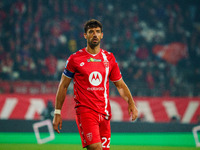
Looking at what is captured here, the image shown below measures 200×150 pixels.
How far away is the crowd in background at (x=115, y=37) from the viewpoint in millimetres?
19234

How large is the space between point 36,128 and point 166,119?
6.38 meters

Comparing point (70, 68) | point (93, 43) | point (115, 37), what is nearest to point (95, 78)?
point (70, 68)

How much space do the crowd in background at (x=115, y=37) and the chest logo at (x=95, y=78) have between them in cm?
1244

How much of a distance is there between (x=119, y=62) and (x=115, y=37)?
9.34 feet

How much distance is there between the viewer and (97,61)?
17.8 ft

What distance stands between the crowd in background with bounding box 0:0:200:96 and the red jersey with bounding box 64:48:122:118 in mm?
12362

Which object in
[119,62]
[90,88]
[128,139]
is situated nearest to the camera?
[90,88]

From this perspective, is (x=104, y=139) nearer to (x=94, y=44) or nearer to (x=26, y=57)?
(x=94, y=44)

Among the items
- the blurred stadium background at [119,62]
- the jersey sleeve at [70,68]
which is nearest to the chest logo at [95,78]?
the jersey sleeve at [70,68]

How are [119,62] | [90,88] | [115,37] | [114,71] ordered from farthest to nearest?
[115,37] → [119,62] → [114,71] → [90,88]

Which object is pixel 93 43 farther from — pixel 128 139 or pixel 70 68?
pixel 128 139

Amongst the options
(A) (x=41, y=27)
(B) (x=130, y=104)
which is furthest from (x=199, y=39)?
(B) (x=130, y=104)

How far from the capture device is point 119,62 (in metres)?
20.9

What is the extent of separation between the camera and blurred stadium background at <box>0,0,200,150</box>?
51.7ft
